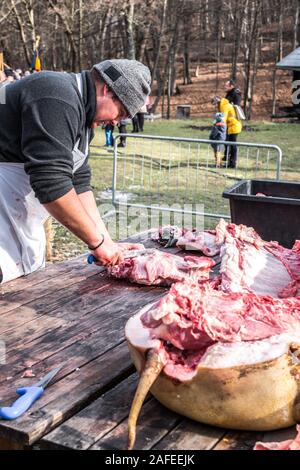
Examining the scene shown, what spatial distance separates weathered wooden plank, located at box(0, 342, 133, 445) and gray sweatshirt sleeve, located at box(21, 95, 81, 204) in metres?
0.92

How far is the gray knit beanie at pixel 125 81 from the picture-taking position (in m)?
3.46

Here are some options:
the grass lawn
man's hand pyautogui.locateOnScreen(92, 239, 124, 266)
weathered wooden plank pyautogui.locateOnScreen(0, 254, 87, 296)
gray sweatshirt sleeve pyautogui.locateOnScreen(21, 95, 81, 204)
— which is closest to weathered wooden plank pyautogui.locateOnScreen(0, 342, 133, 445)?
man's hand pyautogui.locateOnScreen(92, 239, 124, 266)

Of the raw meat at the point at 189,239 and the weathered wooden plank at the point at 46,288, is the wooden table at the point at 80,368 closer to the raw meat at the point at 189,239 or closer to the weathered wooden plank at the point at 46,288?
the weathered wooden plank at the point at 46,288

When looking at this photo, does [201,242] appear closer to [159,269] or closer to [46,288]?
[159,269]

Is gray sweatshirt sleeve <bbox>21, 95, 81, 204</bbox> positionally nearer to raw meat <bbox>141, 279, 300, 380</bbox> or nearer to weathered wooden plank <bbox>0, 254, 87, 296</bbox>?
weathered wooden plank <bbox>0, 254, 87, 296</bbox>

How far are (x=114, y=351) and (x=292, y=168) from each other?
13.9 m

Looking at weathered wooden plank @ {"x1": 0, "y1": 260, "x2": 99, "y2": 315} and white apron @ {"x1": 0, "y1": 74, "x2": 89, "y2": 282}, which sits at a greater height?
white apron @ {"x1": 0, "y1": 74, "x2": 89, "y2": 282}

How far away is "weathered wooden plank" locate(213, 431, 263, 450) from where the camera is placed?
2.23 meters

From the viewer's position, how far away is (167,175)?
14.1 meters

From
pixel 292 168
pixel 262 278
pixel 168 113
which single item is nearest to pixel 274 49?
pixel 168 113

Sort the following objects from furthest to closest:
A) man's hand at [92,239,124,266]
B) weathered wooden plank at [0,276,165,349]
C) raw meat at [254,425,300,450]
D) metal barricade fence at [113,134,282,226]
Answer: metal barricade fence at [113,134,282,226] < man's hand at [92,239,124,266] < weathered wooden plank at [0,276,165,349] < raw meat at [254,425,300,450]

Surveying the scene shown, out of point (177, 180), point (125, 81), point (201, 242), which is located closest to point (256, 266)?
point (201, 242)

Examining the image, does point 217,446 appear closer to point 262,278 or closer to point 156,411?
point 156,411
